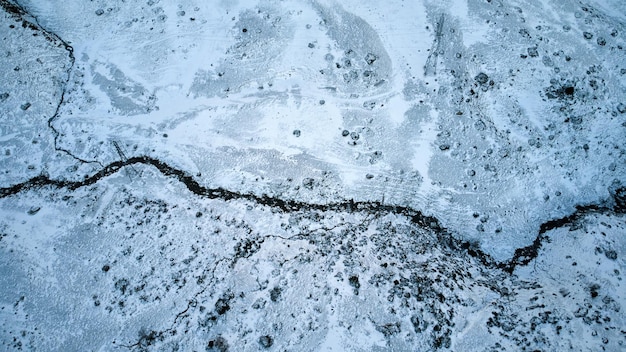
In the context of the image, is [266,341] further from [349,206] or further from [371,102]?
[371,102]

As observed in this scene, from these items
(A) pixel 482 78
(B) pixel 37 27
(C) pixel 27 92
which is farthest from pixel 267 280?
(B) pixel 37 27

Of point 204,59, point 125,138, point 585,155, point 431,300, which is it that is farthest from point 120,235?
point 585,155

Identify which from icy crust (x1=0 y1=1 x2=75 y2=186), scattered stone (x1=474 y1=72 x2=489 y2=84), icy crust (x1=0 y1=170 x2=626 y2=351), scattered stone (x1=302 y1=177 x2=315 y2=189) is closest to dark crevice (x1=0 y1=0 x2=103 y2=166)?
Result: icy crust (x1=0 y1=1 x2=75 y2=186)

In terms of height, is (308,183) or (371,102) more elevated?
(371,102)

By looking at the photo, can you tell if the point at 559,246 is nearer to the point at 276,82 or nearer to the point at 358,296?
the point at 358,296

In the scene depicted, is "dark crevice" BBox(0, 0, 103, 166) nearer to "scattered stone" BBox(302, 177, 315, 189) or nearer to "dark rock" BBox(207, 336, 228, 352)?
"scattered stone" BBox(302, 177, 315, 189)

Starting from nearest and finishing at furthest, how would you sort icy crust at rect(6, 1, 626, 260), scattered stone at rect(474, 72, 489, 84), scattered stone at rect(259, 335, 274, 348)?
scattered stone at rect(259, 335, 274, 348) < icy crust at rect(6, 1, 626, 260) < scattered stone at rect(474, 72, 489, 84)

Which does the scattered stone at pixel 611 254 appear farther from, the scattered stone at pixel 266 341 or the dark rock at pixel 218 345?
the dark rock at pixel 218 345
